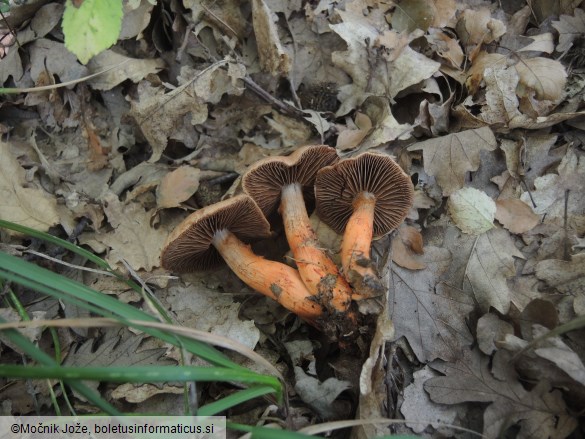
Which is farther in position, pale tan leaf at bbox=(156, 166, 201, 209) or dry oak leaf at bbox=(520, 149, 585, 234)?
pale tan leaf at bbox=(156, 166, 201, 209)

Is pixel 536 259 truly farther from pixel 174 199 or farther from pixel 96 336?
pixel 96 336

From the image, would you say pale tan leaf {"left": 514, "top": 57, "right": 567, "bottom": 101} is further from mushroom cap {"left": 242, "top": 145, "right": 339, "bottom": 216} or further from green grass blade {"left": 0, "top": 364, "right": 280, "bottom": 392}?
green grass blade {"left": 0, "top": 364, "right": 280, "bottom": 392}

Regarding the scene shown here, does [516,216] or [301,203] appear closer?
[516,216]

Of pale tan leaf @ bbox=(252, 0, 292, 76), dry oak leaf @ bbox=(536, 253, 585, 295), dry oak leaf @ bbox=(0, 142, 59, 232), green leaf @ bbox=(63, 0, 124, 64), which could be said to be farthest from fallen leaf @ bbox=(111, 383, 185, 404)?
pale tan leaf @ bbox=(252, 0, 292, 76)

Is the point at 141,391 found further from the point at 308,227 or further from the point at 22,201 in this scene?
the point at 22,201

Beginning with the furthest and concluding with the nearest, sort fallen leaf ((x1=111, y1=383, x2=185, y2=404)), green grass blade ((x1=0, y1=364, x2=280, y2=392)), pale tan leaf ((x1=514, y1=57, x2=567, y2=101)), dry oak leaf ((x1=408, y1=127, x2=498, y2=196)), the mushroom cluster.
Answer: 1. pale tan leaf ((x1=514, y1=57, x2=567, y2=101))
2. dry oak leaf ((x1=408, y1=127, x2=498, y2=196))
3. the mushroom cluster
4. fallen leaf ((x1=111, y1=383, x2=185, y2=404))
5. green grass blade ((x1=0, y1=364, x2=280, y2=392))

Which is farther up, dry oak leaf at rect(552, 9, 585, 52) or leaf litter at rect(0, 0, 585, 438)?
dry oak leaf at rect(552, 9, 585, 52)

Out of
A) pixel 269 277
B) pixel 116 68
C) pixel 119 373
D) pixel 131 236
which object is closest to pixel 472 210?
pixel 269 277
